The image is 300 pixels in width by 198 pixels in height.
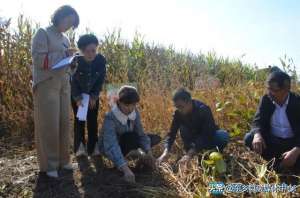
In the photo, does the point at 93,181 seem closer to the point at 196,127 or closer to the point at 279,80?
the point at 196,127

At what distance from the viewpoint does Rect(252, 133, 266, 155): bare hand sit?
3.85m

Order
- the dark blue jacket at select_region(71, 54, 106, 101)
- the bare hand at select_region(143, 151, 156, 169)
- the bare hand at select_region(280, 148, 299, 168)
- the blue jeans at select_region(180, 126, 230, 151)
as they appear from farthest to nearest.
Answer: the dark blue jacket at select_region(71, 54, 106, 101), the blue jeans at select_region(180, 126, 230, 151), the bare hand at select_region(143, 151, 156, 169), the bare hand at select_region(280, 148, 299, 168)

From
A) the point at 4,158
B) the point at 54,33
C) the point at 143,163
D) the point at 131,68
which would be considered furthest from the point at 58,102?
the point at 131,68

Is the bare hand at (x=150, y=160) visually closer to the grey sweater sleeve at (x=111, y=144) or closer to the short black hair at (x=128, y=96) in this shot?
the grey sweater sleeve at (x=111, y=144)

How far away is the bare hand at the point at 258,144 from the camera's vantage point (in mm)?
3846

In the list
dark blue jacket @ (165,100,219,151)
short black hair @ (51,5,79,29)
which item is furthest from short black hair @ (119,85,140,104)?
short black hair @ (51,5,79,29)

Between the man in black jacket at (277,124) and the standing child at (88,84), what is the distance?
1533 millimetres

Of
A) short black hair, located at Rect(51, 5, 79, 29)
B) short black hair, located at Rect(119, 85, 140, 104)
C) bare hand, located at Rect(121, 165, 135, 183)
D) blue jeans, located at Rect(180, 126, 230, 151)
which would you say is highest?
short black hair, located at Rect(51, 5, 79, 29)

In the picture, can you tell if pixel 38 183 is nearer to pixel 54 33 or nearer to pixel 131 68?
pixel 54 33

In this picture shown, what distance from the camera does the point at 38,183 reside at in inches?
161

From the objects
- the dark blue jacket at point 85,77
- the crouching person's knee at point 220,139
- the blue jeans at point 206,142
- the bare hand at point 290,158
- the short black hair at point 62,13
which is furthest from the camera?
the dark blue jacket at point 85,77

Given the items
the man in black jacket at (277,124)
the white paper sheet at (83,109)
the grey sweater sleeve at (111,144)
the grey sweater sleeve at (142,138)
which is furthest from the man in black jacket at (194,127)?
the white paper sheet at (83,109)

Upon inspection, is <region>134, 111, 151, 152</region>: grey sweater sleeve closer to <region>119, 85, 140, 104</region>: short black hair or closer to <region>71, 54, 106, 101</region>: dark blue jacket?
<region>119, 85, 140, 104</region>: short black hair

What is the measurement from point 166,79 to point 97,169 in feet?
7.44
